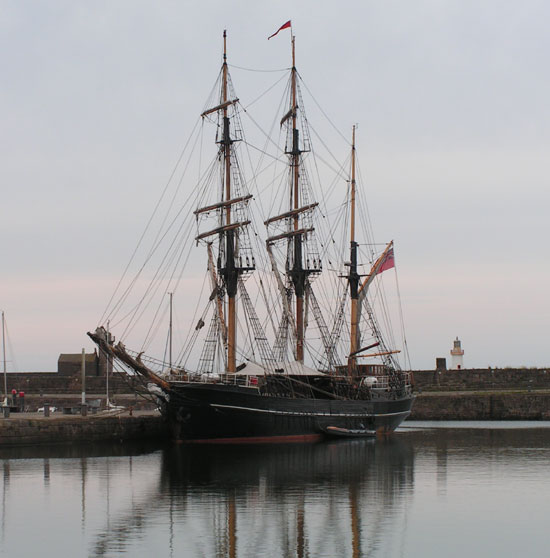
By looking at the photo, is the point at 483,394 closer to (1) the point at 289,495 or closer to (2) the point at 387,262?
(2) the point at 387,262

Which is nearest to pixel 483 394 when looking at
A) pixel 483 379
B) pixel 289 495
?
pixel 483 379

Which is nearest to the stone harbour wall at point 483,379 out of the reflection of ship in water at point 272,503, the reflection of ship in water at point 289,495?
the reflection of ship in water at point 289,495

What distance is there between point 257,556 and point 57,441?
78.0 feet

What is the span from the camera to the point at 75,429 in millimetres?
44375

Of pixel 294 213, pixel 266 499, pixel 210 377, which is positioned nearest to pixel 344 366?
pixel 294 213

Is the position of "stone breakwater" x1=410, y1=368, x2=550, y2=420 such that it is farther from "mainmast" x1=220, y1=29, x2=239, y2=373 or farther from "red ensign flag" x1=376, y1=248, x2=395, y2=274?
"mainmast" x1=220, y1=29, x2=239, y2=373

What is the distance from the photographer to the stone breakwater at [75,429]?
42594 millimetres

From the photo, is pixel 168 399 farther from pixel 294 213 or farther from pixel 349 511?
pixel 349 511

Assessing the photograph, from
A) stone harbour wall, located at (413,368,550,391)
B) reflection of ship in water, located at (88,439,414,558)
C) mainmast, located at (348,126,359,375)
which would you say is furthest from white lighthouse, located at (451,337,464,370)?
reflection of ship in water, located at (88,439,414,558)

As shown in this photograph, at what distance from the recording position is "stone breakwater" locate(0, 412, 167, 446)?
42.6 metres

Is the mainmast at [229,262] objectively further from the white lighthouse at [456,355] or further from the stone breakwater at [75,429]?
the white lighthouse at [456,355]

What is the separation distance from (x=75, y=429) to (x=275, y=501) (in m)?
17.6

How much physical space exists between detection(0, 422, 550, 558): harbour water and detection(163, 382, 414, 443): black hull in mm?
1104

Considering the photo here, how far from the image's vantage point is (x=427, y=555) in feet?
72.1
